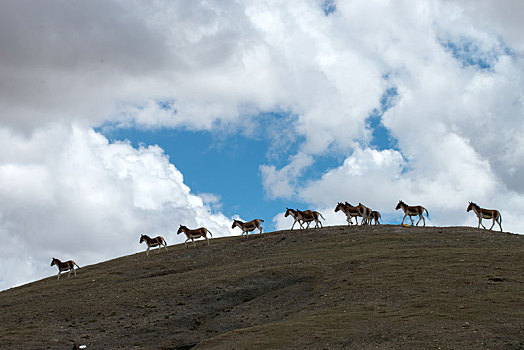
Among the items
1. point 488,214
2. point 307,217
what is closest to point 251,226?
point 307,217

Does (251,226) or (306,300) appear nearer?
(306,300)

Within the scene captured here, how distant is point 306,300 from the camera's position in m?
29.0

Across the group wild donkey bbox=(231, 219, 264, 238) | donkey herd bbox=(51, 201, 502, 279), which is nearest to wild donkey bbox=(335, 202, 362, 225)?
donkey herd bbox=(51, 201, 502, 279)

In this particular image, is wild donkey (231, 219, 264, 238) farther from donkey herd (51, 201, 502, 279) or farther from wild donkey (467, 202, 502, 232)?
wild donkey (467, 202, 502, 232)

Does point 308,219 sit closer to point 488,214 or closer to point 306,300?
point 488,214

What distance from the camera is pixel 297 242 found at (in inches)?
1820

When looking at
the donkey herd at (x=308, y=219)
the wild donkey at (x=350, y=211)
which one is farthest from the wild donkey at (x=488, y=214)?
the wild donkey at (x=350, y=211)

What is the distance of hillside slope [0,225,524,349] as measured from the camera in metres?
21.5

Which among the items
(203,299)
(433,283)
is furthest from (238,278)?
(433,283)

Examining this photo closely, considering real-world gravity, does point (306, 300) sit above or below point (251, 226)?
below

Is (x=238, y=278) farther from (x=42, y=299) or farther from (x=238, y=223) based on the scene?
(x=238, y=223)

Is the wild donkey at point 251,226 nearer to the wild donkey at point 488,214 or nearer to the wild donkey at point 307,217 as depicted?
the wild donkey at point 307,217

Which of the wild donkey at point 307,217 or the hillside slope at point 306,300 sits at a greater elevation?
the wild donkey at point 307,217

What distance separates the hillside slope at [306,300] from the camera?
21.5 meters
